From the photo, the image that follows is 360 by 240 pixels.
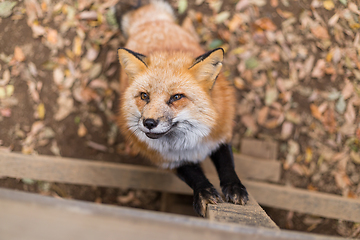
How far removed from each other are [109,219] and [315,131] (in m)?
2.54

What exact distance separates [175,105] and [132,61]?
17.7 inches

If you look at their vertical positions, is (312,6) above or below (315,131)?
A: above

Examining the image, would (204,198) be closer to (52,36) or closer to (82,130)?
(82,130)

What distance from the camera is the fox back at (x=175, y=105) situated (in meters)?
1.36

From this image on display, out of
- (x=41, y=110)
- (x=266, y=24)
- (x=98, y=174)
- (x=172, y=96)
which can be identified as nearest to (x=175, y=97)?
(x=172, y=96)

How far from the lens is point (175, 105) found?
138 centimetres

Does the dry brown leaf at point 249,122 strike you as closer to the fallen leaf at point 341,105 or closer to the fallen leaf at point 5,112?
the fallen leaf at point 341,105

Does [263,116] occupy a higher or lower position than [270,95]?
lower

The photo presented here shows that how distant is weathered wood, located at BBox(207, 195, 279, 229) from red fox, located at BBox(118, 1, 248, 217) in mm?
77

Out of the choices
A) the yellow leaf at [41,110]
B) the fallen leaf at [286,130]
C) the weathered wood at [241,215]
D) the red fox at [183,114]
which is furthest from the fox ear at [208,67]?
the yellow leaf at [41,110]

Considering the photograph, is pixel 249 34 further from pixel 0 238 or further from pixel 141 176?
pixel 0 238

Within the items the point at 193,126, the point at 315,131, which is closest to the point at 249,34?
the point at 315,131

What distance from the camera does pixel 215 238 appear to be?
766 mm

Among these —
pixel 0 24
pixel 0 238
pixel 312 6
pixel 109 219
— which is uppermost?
pixel 312 6
